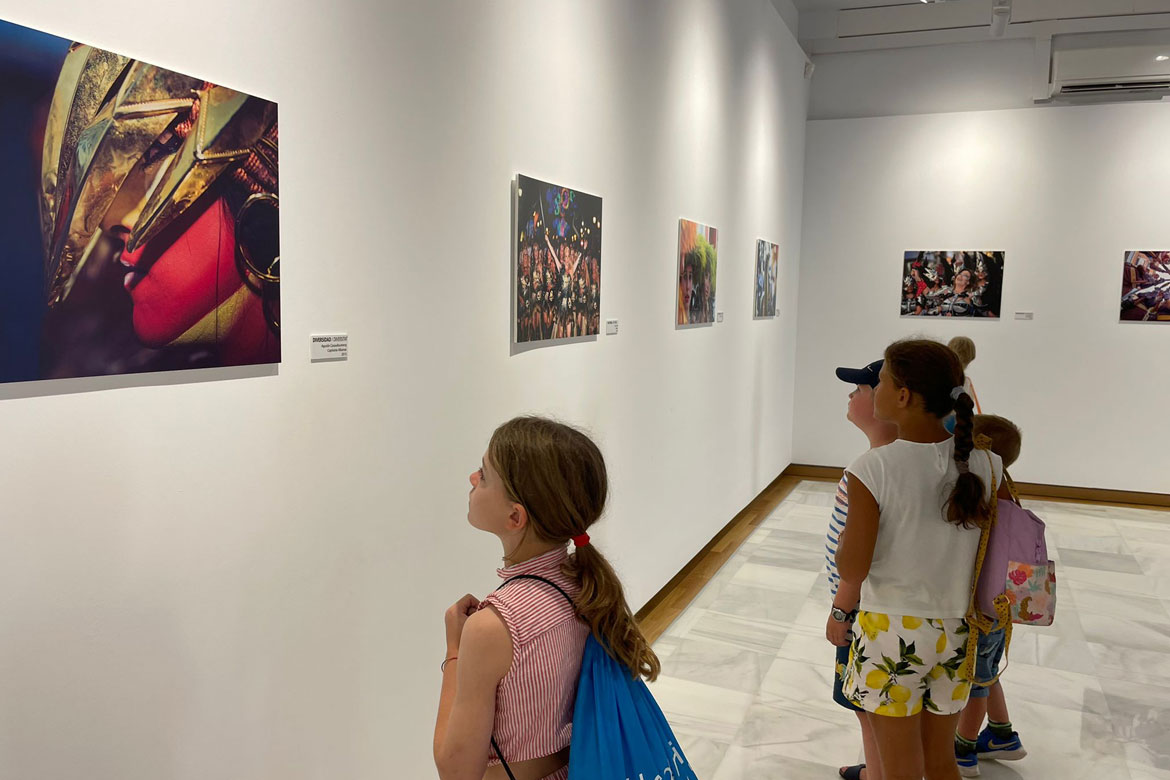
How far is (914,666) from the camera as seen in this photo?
271 centimetres

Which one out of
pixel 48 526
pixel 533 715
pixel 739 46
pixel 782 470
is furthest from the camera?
pixel 782 470

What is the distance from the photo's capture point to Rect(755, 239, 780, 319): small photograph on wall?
8031 mm

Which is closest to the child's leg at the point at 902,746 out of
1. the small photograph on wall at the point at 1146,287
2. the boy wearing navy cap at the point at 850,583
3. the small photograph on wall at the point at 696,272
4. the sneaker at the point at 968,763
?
the boy wearing navy cap at the point at 850,583

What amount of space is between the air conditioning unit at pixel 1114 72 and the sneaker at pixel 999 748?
23.5ft

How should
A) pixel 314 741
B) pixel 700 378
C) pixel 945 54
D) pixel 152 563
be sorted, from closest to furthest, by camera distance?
1. pixel 152 563
2. pixel 314 741
3. pixel 700 378
4. pixel 945 54

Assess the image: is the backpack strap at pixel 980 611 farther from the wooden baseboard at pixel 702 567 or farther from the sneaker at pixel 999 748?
the wooden baseboard at pixel 702 567

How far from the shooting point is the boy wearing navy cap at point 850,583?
2883 mm

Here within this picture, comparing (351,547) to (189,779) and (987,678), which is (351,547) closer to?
(189,779)

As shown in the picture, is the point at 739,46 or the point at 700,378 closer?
the point at 700,378

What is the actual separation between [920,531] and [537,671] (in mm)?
1524

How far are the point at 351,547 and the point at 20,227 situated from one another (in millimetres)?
1348

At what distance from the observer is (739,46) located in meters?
6.84

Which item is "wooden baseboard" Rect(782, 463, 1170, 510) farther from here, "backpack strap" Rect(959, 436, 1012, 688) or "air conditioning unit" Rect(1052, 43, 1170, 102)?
"backpack strap" Rect(959, 436, 1012, 688)

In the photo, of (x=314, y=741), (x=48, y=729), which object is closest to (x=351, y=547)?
(x=314, y=741)
